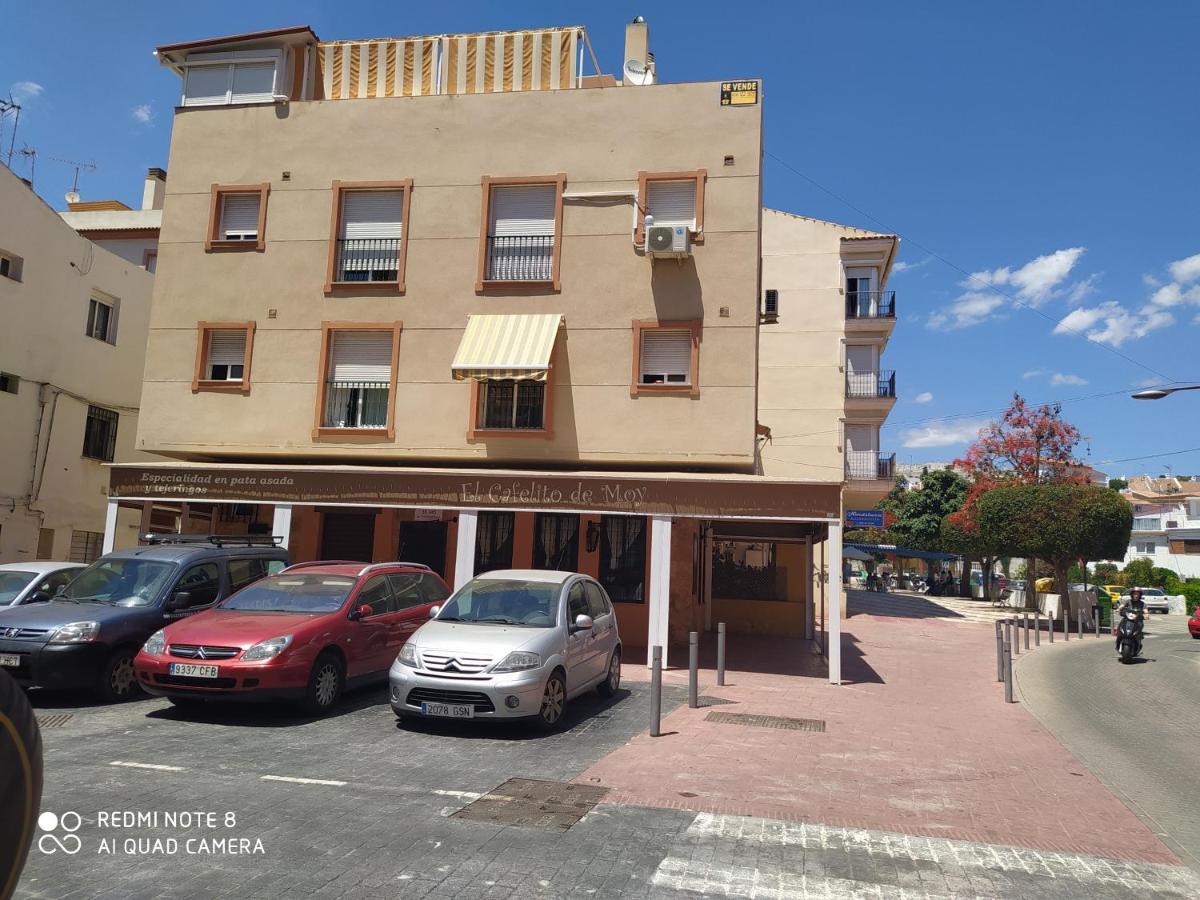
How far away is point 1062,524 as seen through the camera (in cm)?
A: 2769

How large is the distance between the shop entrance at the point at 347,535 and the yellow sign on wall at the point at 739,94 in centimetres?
1144

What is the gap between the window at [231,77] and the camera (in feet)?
62.5

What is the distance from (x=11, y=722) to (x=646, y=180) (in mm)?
15940

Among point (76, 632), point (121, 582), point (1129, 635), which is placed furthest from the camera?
point (1129, 635)

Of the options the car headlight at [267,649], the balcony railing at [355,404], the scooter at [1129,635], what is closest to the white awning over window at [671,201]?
the balcony railing at [355,404]

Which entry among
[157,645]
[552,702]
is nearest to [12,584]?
[157,645]

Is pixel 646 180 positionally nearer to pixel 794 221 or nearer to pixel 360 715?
pixel 360 715

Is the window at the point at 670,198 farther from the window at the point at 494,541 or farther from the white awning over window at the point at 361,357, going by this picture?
the window at the point at 494,541

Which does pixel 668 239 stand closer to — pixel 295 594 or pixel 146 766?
pixel 295 594

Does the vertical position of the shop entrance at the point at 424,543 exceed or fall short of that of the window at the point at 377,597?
it exceeds it

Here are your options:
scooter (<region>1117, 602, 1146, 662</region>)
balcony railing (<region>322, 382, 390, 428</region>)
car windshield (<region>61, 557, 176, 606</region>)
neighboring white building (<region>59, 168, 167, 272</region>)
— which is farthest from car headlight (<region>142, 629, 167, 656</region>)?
neighboring white building (<region>59, 168, 167, 272</region>)

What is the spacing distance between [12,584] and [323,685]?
524 cm

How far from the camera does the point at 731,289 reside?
16.4 m

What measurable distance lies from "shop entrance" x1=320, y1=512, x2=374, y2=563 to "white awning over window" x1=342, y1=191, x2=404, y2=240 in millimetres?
6092
